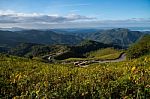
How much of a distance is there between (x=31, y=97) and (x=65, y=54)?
180 metres

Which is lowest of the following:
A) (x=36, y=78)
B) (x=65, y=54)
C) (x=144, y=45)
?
(x=65, y=54)

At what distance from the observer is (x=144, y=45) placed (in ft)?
406

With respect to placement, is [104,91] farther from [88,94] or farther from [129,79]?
[129,79]

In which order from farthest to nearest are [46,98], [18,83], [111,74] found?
1. [111,74]
2. [18,83]
3. [46,98]

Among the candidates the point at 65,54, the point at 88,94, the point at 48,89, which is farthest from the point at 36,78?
the point at 65,54

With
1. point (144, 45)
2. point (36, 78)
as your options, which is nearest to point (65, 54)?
point (144, 45)

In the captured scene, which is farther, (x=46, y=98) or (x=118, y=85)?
(x=118, y=85)

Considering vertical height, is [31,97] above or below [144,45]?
above

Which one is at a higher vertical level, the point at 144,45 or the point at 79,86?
the point at 79,86

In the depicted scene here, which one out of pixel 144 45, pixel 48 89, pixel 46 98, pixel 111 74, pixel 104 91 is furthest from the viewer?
pixel 144 45

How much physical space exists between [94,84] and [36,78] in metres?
4.20

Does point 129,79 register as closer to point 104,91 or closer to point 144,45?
point 104,91

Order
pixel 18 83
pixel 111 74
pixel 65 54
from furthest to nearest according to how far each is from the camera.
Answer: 1. pixel 65 54
2. pixel 111 74
3. pixel 18 83

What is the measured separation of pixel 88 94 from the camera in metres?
11.3
